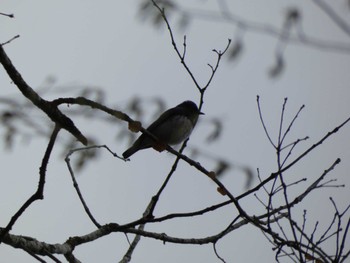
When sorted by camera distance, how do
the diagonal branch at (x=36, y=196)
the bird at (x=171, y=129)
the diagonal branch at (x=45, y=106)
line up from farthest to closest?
the bird at (x=171, y=129) → the diagonal branch at (x=36, y=196) → the diagonal branch at (x=45, y=106)

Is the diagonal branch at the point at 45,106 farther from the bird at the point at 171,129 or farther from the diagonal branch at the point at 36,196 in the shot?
the bird at the point at 171,129

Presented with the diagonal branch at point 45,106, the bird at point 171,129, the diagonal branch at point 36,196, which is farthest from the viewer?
the bird at point 171,129

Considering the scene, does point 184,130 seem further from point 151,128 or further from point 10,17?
point 10,17

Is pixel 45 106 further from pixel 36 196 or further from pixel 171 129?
pixel 171 129

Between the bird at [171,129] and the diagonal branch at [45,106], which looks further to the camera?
the bird at [171,129]

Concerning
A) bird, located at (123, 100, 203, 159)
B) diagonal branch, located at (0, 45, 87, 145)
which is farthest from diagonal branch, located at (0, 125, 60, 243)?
bird, located at (123, 100, 203, 159)

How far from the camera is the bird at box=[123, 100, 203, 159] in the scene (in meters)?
8.20

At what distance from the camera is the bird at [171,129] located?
8.20 metres

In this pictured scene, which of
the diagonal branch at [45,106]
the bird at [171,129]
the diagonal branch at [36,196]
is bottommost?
the diagonal branch at [36,196]

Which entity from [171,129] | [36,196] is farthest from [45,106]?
[171,129]

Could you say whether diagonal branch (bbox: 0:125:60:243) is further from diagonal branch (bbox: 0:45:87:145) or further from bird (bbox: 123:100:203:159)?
bird (bbox: 123:100:203:159)

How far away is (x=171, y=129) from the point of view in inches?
332

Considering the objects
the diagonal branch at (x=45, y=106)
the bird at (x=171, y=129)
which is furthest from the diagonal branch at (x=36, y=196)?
the bird at (x=171, y=129)

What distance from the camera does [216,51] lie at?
16.1 ft
